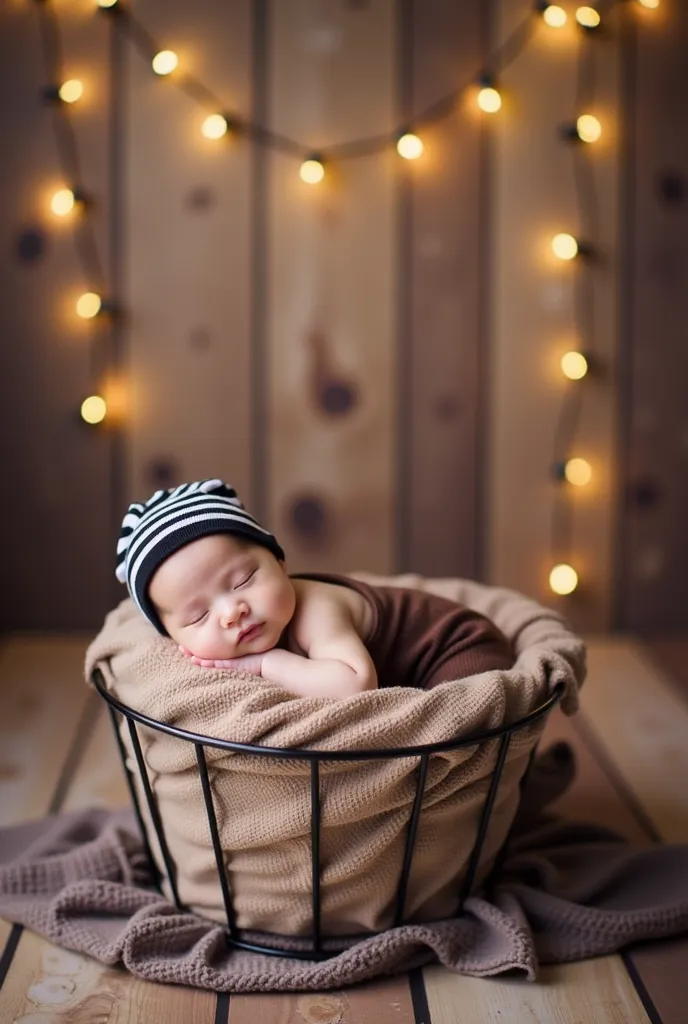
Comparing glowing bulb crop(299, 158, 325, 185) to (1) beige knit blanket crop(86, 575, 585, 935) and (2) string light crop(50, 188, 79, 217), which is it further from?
(1) beige knit blanket crop(86, 575, 585, 935)

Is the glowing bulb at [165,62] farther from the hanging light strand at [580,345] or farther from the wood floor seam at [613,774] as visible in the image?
the wood floor seam at [613,774]

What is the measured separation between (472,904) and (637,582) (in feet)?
2.90

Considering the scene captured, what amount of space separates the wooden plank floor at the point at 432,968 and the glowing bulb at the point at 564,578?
10 cm

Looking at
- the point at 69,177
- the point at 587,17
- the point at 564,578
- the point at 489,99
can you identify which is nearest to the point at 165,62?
the point at 69,177

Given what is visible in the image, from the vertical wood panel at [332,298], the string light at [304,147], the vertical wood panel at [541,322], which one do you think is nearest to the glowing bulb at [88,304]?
the string light at [304,147]

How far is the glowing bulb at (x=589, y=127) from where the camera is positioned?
5.51ft

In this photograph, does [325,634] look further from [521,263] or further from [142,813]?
[521,263]

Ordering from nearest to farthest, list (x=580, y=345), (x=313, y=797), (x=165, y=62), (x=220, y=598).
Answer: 1. (x=313, y=797)
2. (x=220, y=598)
3. (x=165, y=62)
4. (x=580, y=345)

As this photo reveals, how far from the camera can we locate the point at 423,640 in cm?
109

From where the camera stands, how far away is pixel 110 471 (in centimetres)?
175

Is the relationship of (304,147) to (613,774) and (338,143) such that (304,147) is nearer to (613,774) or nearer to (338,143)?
(338,143)

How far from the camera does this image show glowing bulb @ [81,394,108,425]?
1721 mm

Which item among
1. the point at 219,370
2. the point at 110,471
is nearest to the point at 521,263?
the point at 219,370

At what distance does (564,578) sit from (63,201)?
2.93ft
